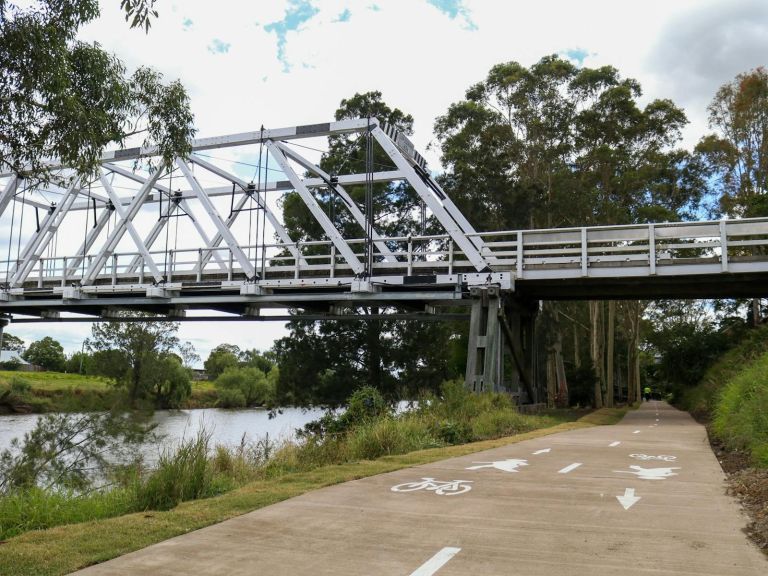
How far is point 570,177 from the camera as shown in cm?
3972

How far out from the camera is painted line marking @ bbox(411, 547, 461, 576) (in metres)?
5.24

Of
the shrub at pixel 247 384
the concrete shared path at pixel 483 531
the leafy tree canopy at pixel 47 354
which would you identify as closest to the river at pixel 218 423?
the shrub at pixel 247 384

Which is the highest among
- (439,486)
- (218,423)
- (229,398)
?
(439,486)

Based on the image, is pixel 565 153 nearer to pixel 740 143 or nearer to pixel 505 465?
pixel 740 143

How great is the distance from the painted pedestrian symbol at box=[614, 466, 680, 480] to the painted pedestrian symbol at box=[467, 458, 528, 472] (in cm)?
147

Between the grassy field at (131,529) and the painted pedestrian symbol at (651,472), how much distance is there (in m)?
3.69

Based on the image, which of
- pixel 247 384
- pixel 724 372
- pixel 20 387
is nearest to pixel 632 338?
pixel 724 372

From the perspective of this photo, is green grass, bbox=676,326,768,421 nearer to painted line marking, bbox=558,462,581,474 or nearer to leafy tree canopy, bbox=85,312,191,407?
painted line marking, bbox=558,462,581,474

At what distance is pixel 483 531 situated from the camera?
6.56 meters

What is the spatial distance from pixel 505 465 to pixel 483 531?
4837 millimetres

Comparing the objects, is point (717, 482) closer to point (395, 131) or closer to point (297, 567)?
point (297, 567)

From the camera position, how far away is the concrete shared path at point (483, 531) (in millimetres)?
5410

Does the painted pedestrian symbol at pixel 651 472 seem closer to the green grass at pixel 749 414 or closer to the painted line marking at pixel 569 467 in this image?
the painted line marking at pixel 569 467

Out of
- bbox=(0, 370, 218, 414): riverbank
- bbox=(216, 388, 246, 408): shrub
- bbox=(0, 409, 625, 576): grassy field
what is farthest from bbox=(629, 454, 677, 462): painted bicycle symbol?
bbox=(216, 388, 246, 408): shrub
